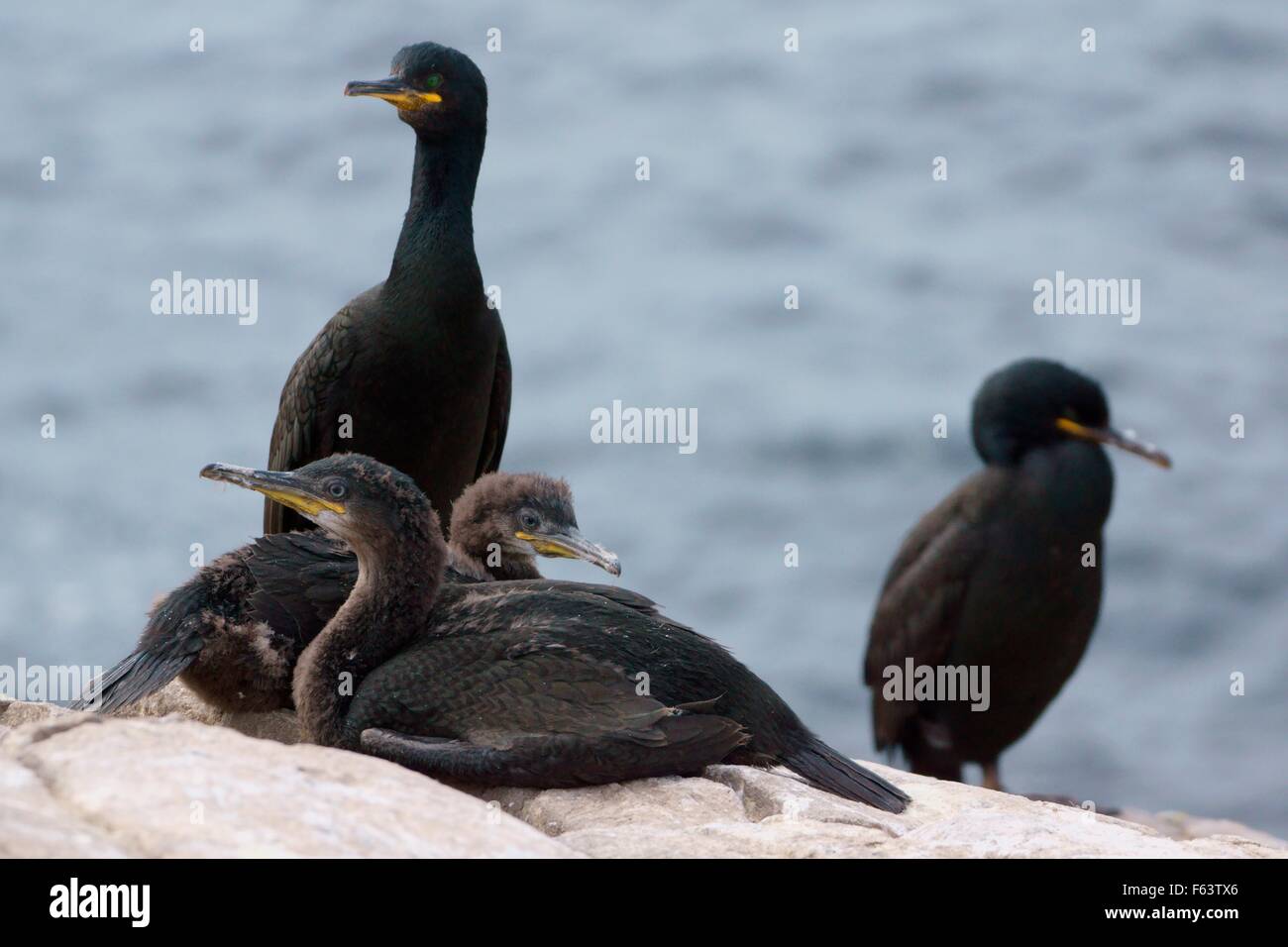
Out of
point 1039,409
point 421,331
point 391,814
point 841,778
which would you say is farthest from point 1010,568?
point 391,814

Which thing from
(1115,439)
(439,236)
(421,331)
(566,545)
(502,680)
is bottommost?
(502,680)

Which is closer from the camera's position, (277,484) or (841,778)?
(841,778)

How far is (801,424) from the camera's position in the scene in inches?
598

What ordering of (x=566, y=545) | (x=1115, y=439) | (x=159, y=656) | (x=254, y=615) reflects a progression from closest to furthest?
(x=159, y=656)
(x=254, y=615)
(x=566, y=545)
(x=1115, y=439)

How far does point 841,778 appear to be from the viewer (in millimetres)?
4766

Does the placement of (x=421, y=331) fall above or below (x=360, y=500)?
above

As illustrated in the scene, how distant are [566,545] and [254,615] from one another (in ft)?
3.24

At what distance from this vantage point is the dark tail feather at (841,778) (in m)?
4.70

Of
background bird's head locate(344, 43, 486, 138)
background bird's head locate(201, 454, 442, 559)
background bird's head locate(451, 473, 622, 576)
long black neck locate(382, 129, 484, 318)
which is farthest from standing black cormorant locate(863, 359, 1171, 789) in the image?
background bird's head locate(201, 454, 442, 559)

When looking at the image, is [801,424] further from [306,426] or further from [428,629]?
[428,629]

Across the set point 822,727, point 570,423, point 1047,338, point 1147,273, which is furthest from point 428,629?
point 1147,273

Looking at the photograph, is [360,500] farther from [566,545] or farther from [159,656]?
[566,545]

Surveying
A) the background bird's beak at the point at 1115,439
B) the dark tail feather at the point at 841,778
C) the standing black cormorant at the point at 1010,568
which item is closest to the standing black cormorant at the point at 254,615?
the dark tail feather at the point at 841,778

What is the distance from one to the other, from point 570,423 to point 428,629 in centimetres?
1022
